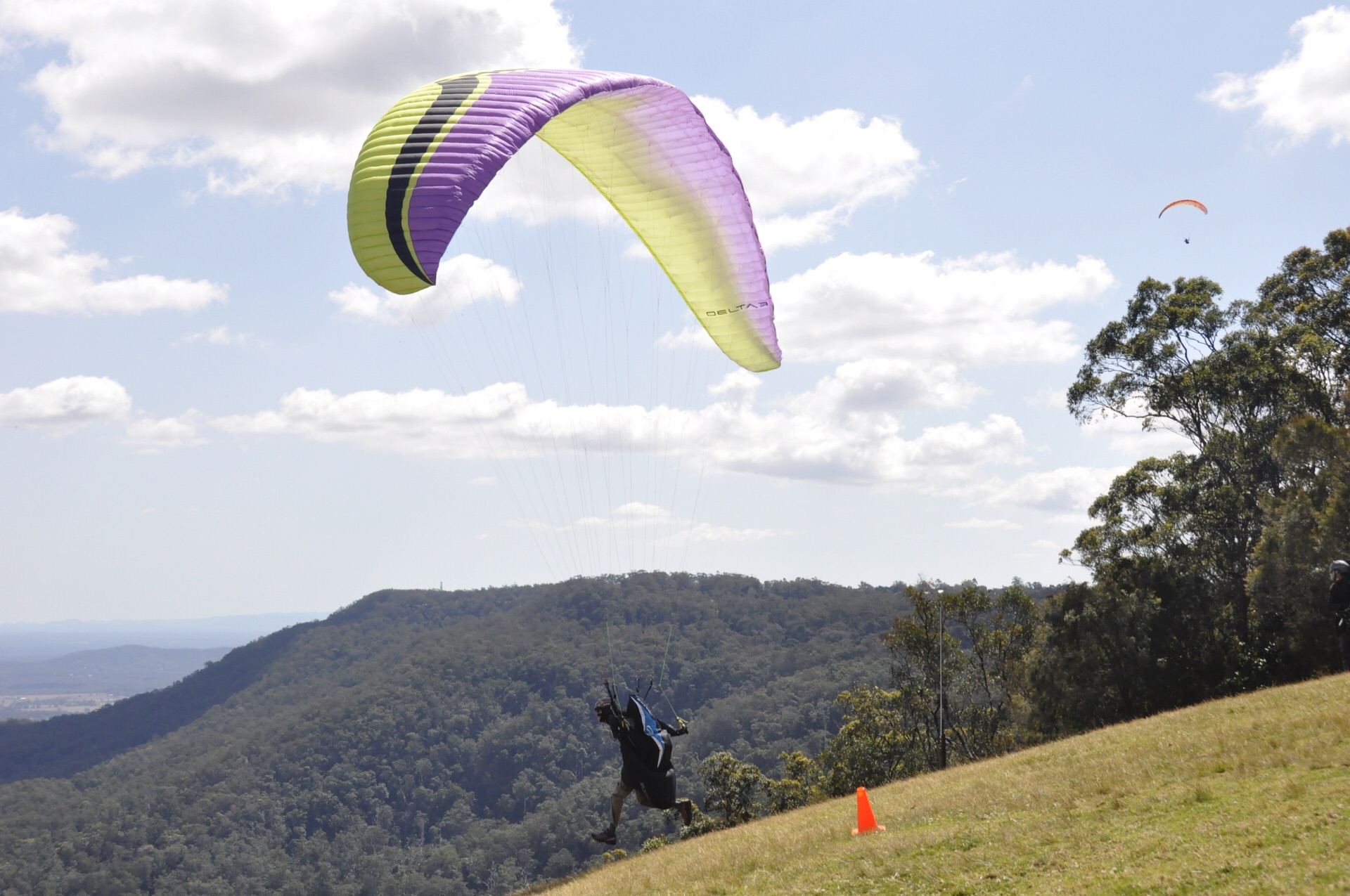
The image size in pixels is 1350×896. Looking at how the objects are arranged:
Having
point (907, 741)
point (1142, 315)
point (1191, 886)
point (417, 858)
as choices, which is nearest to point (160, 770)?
point (417, 858)

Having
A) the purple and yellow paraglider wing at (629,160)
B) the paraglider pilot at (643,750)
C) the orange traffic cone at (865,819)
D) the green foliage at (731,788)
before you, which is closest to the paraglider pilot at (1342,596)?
the orange traffic cone at (865,819)

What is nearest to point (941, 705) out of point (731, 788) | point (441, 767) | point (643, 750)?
point (643, 750)

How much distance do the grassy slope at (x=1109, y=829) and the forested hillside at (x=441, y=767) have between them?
86115mm

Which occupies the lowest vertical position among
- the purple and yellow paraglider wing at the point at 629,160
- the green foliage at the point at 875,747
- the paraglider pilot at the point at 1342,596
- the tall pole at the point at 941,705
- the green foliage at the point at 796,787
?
the green foliage at the point at 796,787

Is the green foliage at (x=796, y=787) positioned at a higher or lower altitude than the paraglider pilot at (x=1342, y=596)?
lower

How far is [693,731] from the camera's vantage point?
133m

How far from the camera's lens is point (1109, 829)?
9.24 m

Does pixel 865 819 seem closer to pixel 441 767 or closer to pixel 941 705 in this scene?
pixel 941 705

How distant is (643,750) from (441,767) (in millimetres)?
150947

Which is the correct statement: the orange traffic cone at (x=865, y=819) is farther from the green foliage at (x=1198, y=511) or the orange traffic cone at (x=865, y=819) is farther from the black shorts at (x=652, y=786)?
the green foliage at (x=1198, y=511)

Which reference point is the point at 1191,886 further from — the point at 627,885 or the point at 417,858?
the point at 417,858

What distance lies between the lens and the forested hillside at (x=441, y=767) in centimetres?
11831

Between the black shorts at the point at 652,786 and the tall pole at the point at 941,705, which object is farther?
the tall pole at the point at 941,705

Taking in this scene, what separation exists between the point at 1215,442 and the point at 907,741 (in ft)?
53.6
